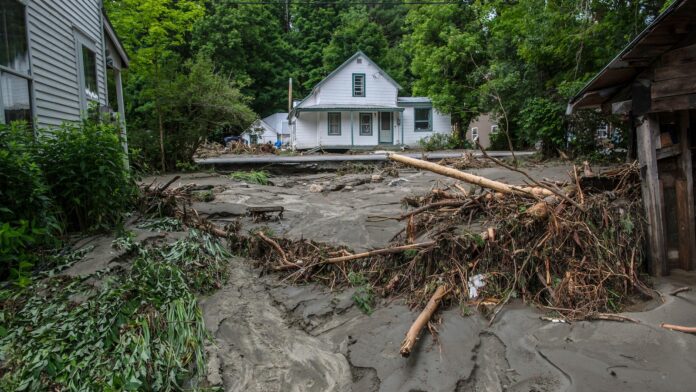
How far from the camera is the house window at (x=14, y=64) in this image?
688 centimetres

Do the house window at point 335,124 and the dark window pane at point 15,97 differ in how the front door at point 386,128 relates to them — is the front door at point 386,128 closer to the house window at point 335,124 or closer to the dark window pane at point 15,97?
the house window at point 335,124

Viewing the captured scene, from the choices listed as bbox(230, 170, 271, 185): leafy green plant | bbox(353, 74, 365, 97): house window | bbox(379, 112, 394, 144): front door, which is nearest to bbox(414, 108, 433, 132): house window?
bbox(379, 112, 394, 144): front door

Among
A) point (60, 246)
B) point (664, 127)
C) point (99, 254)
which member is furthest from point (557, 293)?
point (60, 246)

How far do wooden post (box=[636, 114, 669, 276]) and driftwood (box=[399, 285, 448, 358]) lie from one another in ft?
8.79

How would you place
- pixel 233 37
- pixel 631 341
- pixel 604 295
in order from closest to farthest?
pixel 631 341 < pixel 604 295 < pixel 233 37

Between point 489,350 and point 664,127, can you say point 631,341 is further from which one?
point 664,127

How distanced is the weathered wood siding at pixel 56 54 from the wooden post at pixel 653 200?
808 centimetres

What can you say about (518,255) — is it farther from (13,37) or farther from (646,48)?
(13,37)

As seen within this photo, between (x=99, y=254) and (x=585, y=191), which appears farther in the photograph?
(x=585, y=191)

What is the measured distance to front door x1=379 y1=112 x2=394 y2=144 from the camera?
31719 mm

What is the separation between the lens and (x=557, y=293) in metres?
5.45

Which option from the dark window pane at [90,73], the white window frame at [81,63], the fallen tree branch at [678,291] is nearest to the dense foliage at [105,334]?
the fallen tree branch at [678,291]

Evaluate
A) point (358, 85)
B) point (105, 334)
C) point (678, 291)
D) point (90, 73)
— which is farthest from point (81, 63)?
point (358, 85)

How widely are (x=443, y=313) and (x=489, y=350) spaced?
0.71 metres
